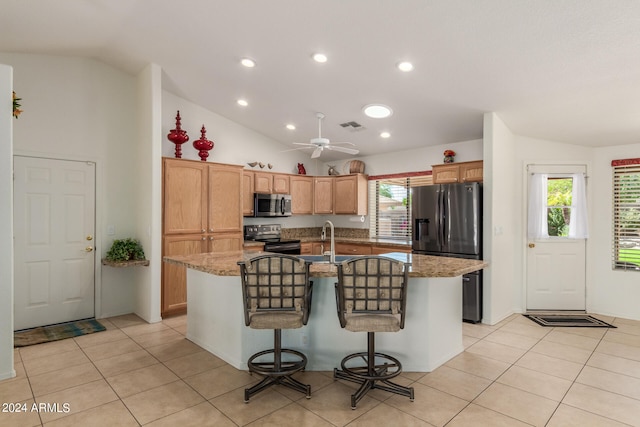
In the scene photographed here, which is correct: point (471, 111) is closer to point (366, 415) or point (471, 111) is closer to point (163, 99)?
point (366, 415)

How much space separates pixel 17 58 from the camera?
13.3 ft

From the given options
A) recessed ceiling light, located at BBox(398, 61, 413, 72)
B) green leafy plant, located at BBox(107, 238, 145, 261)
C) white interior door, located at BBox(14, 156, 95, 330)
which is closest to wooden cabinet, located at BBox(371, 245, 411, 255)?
recessed ceiling light, located at BBox(398, 61, 413, 72)

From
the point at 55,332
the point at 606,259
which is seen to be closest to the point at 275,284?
the point at 55,332

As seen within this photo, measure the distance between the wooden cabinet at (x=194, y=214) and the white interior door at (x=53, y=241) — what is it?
3.26ft

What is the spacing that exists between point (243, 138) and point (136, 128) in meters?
1.72

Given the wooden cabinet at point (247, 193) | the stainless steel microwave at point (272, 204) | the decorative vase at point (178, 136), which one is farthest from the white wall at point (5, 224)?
the stainless steel microwave at point (272, 204)

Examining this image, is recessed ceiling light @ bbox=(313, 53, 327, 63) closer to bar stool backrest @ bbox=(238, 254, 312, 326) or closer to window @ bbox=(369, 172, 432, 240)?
bar stool backrest @ bbox=(238, 254, 312, 326)

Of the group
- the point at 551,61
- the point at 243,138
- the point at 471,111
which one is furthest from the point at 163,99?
the point at 551,61

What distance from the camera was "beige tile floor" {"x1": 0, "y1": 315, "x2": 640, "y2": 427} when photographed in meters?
2.33

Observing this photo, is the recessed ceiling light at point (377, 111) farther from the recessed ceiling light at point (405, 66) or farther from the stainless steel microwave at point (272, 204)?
the stainless steel microwave at point (272, 204)

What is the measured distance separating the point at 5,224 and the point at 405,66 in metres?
3.78

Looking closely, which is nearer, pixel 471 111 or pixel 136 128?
pixel 471 111

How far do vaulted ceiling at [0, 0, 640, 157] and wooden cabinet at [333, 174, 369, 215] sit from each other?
1.56 metres

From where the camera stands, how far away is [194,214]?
4.82 m
